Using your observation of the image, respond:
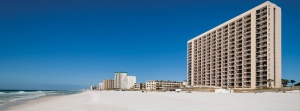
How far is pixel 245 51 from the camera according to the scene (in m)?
80.9

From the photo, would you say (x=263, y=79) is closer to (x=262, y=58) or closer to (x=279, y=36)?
(x=262, y=58)

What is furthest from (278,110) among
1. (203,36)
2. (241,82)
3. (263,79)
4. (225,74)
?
(203,36)

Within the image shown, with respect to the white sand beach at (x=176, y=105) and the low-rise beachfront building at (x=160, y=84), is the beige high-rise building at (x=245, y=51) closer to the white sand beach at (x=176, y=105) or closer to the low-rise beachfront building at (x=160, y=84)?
the low-rise beachfront building at (x=160, y=84)

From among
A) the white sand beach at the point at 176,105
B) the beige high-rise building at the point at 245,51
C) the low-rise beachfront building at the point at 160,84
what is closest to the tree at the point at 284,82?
the beige high-rise building at the point at 245,51

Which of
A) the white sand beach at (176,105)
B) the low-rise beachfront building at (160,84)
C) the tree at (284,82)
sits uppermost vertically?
the white sand beach at (176,105)

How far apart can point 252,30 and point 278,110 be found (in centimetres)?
7451

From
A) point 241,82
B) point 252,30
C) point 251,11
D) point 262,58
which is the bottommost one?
point 241,82

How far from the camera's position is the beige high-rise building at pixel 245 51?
7262 cm

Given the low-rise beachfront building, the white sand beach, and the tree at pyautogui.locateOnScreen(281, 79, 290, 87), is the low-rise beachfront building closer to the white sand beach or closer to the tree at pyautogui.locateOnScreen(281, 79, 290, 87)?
the tree at pyautogui.locateOnScreen(281, 79, 290, 87)

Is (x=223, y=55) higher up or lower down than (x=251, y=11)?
lower down

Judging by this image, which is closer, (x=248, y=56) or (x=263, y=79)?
(x=263, y=79)

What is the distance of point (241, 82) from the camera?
7988cm

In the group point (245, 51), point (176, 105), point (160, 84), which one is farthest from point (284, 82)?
point (160, 84)

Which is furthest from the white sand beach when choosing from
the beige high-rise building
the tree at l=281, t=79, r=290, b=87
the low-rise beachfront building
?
the low-rise beachfront building
